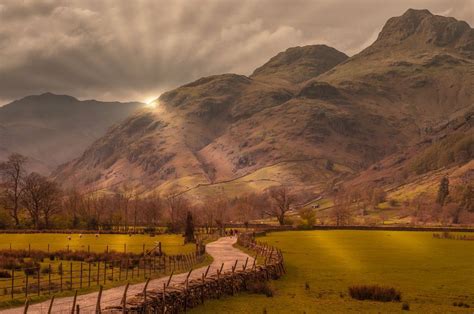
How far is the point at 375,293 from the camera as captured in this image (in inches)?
1815

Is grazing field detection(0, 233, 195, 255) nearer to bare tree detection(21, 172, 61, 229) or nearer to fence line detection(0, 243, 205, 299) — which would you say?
Answer: fence line detection(0, 243, 205, 299)

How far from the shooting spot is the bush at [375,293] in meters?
45.2

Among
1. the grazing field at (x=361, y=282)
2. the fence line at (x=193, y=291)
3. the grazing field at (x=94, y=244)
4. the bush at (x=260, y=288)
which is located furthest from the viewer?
the grazing field at (x=94, y=244)

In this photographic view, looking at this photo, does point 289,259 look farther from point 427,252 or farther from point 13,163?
point 13,163

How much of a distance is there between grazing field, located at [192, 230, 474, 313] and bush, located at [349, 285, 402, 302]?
2.31ft

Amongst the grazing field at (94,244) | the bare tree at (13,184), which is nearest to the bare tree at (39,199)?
the bare tree at (13,184)

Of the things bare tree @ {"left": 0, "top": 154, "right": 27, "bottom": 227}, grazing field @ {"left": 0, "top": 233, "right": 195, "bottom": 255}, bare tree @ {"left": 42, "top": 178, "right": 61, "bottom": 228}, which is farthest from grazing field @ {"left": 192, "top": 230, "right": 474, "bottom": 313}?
bare tree @ {"left": 0, "top": 154, "right": 27, "bottom": 227}

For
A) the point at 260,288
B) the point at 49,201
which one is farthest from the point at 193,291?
the point at 49,201

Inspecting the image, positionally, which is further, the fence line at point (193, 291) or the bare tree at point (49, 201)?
the bare tree at point (49, 201)

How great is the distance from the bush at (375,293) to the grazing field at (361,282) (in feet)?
2.31

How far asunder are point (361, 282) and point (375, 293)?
7.41 metres

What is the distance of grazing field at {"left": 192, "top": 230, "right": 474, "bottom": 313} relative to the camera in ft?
136

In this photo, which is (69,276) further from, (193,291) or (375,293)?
(375,293)

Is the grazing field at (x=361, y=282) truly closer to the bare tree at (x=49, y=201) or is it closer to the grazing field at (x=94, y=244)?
the grazing field at (x=94, y=244)
